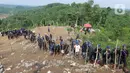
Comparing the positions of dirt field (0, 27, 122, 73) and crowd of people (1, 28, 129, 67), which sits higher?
crowd of people (1, 28, 129, 67)

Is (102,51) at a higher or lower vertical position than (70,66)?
higher

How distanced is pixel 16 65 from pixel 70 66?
5.86m

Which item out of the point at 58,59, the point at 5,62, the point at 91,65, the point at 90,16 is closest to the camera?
the point at 91,65

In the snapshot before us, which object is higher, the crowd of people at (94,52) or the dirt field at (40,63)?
the crowd of people at (94,52)

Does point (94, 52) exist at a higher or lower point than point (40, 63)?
higher

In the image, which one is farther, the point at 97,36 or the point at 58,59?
the point at 97,36

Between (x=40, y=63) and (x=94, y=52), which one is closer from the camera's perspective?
(x=94, y=52)

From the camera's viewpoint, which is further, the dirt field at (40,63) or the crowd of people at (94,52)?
the dirt field at (40,63)

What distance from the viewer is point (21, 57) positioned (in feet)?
93.2

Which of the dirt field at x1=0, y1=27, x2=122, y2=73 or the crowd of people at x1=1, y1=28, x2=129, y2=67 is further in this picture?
the dirt field at x1=0, y1=27, x2=122, y2=73

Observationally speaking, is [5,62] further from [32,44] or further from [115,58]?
[115,58]

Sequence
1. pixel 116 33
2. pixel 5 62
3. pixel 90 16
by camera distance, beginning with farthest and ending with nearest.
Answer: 1. pixel 90 16
2. pixel 116 33
3. pixel 5 62

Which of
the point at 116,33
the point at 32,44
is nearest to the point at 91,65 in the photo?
the point at 32,44

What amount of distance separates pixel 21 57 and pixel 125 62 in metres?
11.9
